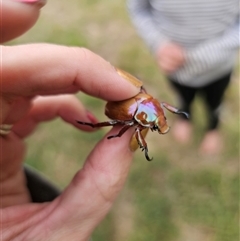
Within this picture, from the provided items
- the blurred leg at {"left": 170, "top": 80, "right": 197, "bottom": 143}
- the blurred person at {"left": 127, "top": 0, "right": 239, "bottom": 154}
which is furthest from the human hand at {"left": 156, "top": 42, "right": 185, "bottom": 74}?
the blurred leg at {"left": 170, "top": 80, "right": 197, "bottom": 143}

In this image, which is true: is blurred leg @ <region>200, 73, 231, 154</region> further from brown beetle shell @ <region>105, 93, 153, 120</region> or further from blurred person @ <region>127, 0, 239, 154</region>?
brown beetle shell @ <region>105, 93, 153, 120</region>

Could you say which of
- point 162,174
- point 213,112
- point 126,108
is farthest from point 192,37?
point 126,108

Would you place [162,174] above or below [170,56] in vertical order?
below

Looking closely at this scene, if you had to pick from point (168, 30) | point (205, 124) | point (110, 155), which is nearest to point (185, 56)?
point (168, 30)

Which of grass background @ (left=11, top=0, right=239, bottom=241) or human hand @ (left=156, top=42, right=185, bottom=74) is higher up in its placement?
human hand @ (left=156, top=42, right=185, bottom=74)

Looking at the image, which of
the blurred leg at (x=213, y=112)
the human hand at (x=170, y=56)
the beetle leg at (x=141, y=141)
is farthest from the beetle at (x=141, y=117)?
the blurred leg at (x=213, y=112)

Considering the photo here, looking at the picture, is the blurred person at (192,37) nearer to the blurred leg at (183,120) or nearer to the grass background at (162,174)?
the blurred leg at (183,120)

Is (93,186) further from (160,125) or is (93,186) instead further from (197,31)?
(197,31)
